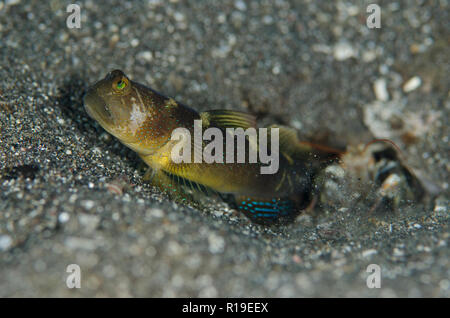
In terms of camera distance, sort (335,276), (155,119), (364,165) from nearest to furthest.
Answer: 1. (335,276)
2. (155,119)
3. (364,165)

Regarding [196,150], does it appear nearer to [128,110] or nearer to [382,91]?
[128,110]

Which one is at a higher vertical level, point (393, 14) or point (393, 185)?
point (393, 14)

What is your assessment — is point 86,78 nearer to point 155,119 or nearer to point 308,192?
point 155,119

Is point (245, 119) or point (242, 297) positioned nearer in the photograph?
point (242, 297)

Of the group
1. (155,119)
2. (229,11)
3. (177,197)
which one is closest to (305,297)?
(177,197)

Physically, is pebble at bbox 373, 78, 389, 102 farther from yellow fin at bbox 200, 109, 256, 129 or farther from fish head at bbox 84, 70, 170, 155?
fish head at bbox 84, 70, 170, 155

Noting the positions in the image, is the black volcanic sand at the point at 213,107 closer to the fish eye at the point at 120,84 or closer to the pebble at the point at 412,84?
the pebble at the point at 412,84

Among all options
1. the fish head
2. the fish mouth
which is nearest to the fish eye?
the fish head
